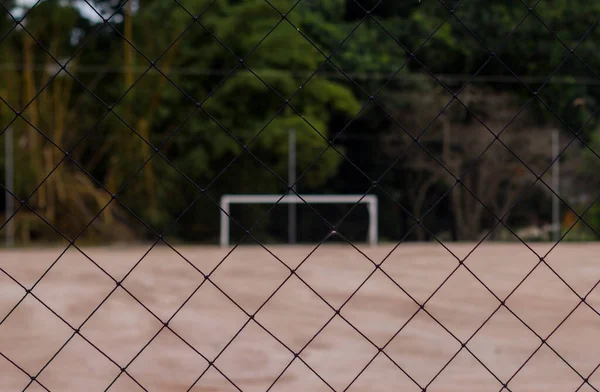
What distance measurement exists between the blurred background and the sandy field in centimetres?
313

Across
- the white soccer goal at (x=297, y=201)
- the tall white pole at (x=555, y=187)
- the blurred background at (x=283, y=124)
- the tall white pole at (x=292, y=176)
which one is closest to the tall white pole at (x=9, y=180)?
the blurred background at (x=283, y=124)

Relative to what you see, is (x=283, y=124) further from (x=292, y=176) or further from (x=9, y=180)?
(x=9, y=180)

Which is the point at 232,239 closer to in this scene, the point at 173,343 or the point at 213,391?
the point at 173,343

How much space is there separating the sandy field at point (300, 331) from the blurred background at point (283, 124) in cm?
313

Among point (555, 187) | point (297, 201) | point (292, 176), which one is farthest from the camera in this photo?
point (555, 187)

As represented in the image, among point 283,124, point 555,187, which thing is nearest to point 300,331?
point 283,124

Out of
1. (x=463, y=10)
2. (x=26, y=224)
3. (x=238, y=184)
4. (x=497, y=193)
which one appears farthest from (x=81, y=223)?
(x=463, y=10)

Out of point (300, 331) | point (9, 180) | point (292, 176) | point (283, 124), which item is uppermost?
point (283, 124)

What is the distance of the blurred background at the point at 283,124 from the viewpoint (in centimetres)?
1100

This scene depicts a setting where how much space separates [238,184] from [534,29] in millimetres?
5681

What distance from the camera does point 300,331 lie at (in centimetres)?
405

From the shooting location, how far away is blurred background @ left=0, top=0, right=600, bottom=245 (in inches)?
433

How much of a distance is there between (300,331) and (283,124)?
7.84 meters

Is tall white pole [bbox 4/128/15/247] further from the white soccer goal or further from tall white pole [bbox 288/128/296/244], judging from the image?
tall white pole [bbox 288/128/296/244]
